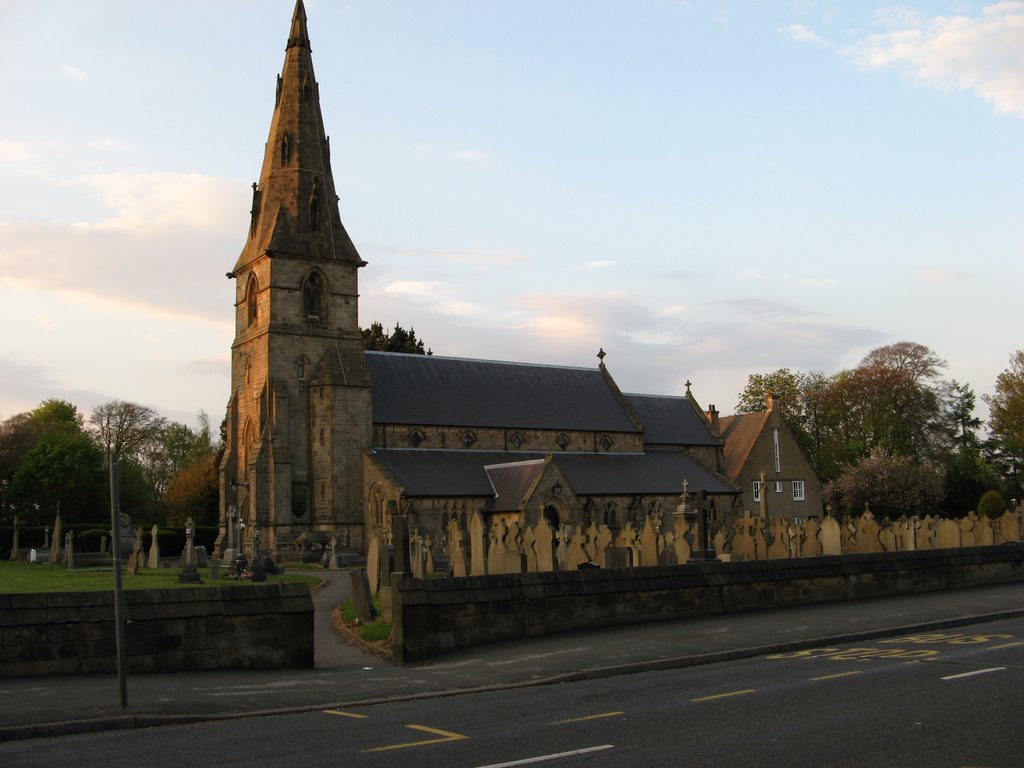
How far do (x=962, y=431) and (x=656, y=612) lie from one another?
2700 inches

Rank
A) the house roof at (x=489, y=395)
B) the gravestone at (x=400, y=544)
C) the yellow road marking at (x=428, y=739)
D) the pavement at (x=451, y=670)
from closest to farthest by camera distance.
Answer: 1. the yellow road marking at (x=428, y=739)
2. the pavement at (x=451, y=670)
3. the gravestone at (x=400, y=544)
4. the house roof at (x=489, y=395)

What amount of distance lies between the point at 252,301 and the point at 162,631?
37.5 meters

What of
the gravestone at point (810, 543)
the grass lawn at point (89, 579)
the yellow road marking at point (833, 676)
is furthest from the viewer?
the gravestone at point (810, 543)

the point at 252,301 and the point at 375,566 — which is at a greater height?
the point at 252,301

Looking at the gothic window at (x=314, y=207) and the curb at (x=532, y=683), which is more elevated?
the gothic window at (x=314, y=207)

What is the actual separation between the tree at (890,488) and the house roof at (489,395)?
48.6ft

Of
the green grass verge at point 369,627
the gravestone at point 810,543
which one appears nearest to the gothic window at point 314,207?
the gravestone at point 810,543

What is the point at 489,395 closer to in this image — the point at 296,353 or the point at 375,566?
the point at 296,353

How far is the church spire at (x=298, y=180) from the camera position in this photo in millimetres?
48500

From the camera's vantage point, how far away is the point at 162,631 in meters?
13.5

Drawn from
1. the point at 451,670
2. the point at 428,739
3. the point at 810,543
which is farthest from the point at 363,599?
the point at 810,543

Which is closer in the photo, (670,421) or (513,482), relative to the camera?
(513,482)

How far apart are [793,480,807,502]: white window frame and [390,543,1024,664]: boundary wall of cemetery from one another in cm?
3866

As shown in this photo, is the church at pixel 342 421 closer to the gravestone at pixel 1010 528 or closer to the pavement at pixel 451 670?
the gravestone at pixel 1010 528
